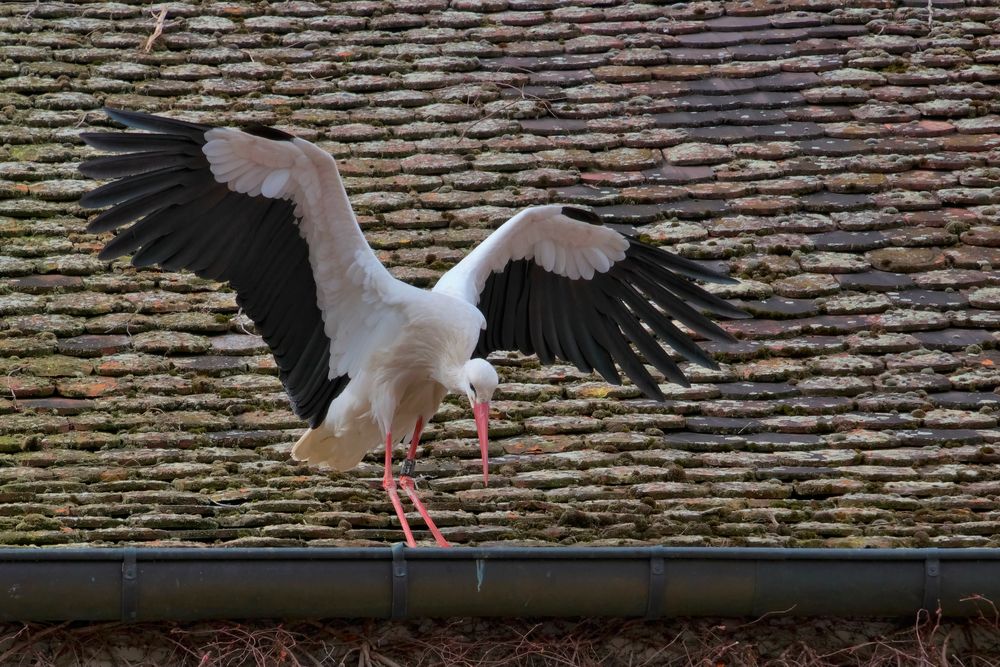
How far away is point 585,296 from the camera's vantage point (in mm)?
6699

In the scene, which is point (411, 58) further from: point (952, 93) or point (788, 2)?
point (952, 93)

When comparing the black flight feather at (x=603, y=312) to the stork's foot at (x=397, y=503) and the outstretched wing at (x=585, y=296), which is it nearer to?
the outstretched wing at (x=585, y=296)

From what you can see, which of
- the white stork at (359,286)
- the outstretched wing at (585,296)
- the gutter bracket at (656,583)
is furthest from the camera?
the outstretched wing at (585,296)

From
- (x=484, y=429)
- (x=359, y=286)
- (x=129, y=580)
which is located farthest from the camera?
(x=359, y=286)

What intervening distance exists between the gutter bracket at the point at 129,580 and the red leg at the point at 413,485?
104cm

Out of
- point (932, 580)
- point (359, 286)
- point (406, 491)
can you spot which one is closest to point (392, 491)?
point (406, 491)

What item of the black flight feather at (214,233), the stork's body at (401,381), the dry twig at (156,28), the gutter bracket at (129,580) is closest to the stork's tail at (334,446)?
the stork's body at (401,381)

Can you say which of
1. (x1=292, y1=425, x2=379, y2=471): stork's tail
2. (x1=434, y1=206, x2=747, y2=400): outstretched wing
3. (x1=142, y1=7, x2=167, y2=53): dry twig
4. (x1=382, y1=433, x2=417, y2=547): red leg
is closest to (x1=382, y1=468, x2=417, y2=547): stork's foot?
(x1=382, y1=433, x2=417, y2=547): red leg

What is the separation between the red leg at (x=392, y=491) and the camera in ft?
17.8

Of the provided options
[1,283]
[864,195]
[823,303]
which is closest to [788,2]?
[864,195]

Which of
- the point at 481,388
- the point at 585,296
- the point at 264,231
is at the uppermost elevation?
the point at 264,231

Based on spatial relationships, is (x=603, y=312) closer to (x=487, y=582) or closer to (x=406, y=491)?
(x=406, y=491)

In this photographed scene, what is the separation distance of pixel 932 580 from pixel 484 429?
157cm

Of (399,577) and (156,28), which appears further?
(156,28)
